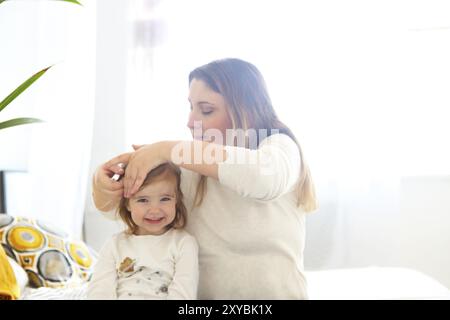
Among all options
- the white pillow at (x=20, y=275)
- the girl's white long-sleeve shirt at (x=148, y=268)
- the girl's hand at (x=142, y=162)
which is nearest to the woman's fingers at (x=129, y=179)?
the girl's hand at (x=142, y=162)

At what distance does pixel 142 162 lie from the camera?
93cm

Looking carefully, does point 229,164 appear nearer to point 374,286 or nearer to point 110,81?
point 374,286

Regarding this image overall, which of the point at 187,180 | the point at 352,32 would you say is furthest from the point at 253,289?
the point at 352,32

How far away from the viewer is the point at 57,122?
249 cm

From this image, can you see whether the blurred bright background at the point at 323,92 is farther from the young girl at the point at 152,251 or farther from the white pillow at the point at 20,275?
the young girl at the point at 152,251

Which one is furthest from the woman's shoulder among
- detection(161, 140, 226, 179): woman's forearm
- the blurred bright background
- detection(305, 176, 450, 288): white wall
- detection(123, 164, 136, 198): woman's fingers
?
detection(305, 176, 450, 288): white wall

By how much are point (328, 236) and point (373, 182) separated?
1.05ft

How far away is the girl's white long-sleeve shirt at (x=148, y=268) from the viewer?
37.4 inches

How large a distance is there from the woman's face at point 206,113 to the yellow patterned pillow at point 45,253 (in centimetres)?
84

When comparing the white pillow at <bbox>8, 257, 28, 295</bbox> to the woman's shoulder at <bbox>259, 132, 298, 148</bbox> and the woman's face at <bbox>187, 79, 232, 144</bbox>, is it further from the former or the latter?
the woman's shoulder at <bbox>259, 132, 298, 148</bbox>

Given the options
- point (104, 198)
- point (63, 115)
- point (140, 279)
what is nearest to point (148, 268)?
point (140, 279)

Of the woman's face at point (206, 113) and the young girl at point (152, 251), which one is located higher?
the woman's face at point (206, 113)

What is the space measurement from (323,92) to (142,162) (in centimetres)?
181

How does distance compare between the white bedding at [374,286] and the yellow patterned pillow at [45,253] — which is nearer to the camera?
the white bedding at [374,286]
